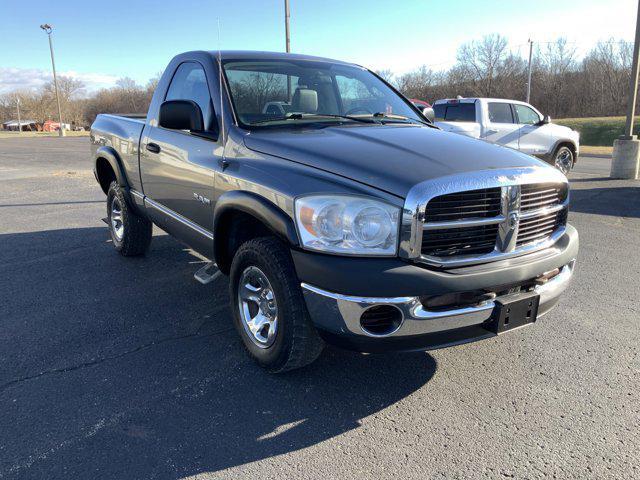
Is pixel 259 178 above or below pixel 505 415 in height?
above

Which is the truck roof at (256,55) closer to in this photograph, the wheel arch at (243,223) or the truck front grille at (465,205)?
the wheel arch at (243,223)

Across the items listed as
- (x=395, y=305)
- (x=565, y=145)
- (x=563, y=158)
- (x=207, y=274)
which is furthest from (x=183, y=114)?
(x=563, y=158)

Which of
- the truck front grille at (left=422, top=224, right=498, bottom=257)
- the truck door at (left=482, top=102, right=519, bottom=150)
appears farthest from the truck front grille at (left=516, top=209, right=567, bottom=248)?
the truck door at (left=482, top=102, right=519, bottom=150)

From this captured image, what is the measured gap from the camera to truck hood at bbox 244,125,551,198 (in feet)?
8.49

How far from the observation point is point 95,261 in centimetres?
558

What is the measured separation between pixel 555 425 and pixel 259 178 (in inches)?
82.7

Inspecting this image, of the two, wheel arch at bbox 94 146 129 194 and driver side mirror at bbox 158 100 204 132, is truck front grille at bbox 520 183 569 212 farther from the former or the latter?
wheel arch at bbox 94 146 129 194

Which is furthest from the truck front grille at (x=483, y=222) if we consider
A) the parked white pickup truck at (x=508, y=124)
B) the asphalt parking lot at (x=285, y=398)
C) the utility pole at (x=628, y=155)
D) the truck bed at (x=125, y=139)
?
the utility pole at (x=628, y=155)

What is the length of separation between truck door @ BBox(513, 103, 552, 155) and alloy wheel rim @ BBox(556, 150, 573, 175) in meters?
0.73

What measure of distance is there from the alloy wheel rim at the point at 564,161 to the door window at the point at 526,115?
1.19 meters

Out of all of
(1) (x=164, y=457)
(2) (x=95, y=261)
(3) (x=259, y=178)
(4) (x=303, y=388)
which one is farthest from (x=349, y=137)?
(2) (x=95, y=261)

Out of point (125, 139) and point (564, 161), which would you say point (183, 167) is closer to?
point (125, 139)

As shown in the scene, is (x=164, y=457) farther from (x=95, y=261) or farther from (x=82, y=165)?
(x=82, y=165)

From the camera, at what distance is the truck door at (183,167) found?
3.59 meters
